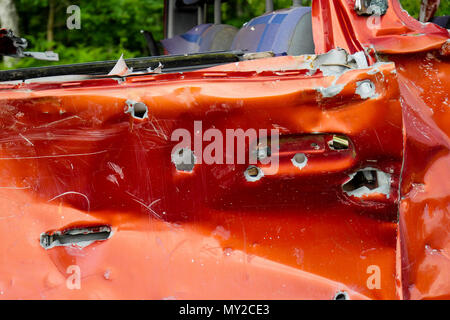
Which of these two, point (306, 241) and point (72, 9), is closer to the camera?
point (306, 241)

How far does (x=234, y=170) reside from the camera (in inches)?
68.5

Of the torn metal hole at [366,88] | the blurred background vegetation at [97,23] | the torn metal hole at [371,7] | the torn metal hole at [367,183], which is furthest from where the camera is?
the blurred background vegetation at [97,23]

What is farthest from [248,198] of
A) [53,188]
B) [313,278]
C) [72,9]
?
[72,9]

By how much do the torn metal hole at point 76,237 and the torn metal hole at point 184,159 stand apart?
13.9 inches

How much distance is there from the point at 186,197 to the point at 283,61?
632 millimetres

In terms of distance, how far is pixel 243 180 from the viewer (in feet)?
5.75

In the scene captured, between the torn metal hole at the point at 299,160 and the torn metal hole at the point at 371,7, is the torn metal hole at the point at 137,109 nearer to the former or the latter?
the torn metal hole at the point at 299,160

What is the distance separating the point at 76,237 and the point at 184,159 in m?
0.50

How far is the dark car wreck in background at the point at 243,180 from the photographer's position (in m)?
1.68

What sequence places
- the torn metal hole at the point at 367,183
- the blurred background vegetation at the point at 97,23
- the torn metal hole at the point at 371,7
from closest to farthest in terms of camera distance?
the torn metal hole at the point at 367,183
the torn metal hole at the point at 371,7
the blurred background vegetation at the point at 97,23

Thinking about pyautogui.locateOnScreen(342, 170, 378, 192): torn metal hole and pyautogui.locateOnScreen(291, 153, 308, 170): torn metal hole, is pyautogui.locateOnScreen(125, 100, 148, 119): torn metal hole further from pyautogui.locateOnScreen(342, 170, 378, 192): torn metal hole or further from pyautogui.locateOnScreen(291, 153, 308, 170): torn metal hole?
pyautogui.locateOnScreen(342, 170, 378, 192): torn metal hole

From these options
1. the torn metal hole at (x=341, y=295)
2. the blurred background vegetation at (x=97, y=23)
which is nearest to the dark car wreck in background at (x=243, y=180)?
the torn metal hole at (x=341, y=295)
